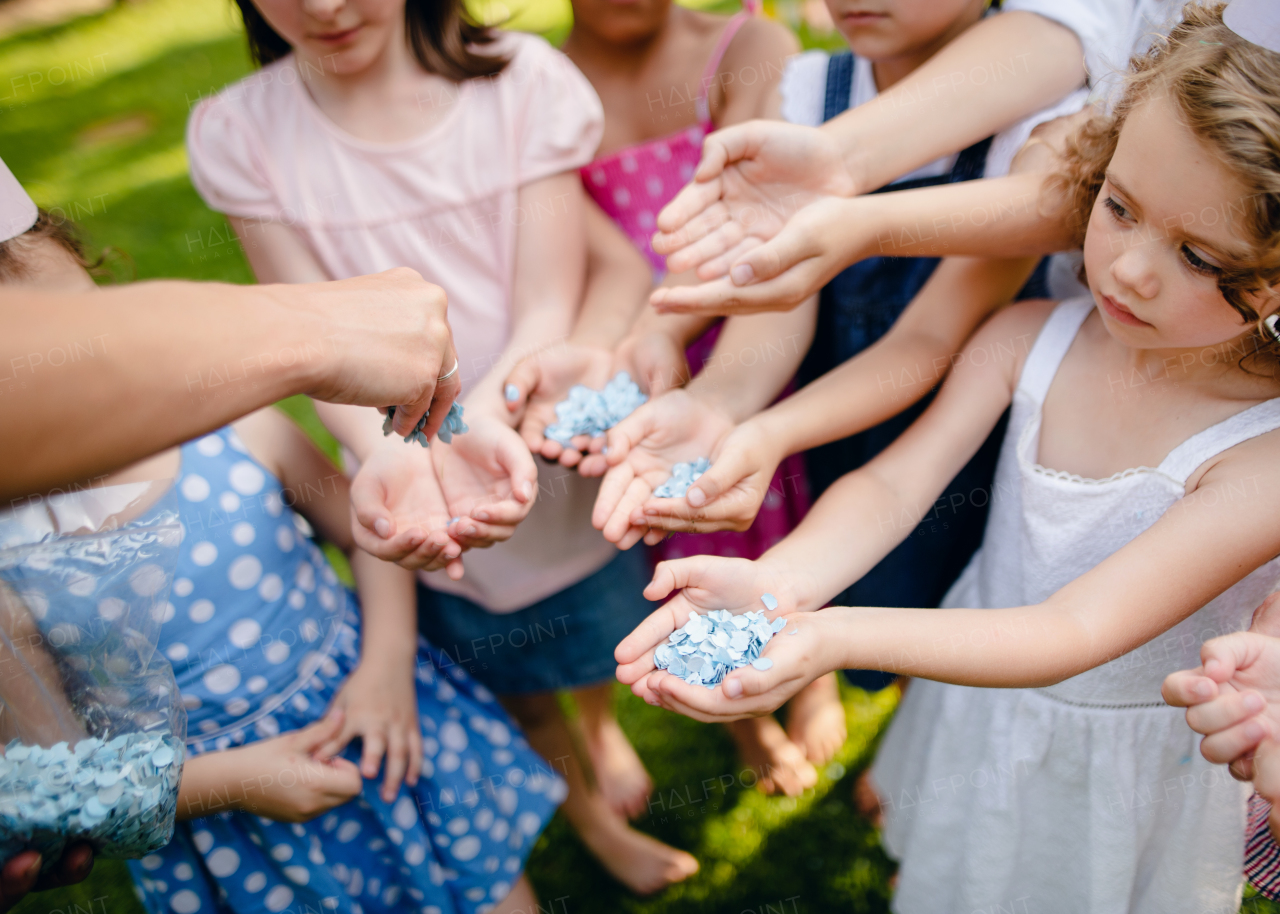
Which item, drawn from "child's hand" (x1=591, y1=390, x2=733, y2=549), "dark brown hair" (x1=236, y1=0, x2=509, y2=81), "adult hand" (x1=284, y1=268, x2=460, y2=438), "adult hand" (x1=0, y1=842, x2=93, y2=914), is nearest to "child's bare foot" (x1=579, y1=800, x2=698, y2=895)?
"child's hand" (x1=591, y1=390, x2=733, y2=549)

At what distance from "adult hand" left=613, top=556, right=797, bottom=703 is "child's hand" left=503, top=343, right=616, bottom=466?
1.62 ft

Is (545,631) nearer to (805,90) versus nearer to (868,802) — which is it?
(868,802)

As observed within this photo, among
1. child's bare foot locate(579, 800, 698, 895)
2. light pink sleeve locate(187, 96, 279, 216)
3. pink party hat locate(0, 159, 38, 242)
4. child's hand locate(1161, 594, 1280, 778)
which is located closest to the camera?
child's hand locate(1161, 594, 1280, 778)

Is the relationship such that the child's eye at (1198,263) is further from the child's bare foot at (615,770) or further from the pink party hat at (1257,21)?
the child's bare foot at (615,770)

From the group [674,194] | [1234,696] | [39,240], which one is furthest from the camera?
[674,194]

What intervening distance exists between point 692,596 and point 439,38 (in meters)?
1.41

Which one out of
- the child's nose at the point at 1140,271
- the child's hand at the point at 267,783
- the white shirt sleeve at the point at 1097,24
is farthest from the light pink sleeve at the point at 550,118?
the child's hand at the point at 267,783

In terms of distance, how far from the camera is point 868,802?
239 cm

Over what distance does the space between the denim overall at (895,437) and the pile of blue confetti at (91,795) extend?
4.62 ft

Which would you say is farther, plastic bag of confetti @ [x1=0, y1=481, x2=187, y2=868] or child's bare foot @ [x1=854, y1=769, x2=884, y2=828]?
child's bare foot @ [x1=854, y1=769, x2=884, y2=828]

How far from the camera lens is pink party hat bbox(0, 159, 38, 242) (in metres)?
1.33

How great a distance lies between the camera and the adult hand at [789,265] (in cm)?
151

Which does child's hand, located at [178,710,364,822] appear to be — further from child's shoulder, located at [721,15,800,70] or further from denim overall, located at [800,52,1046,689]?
child's shoulder, located at [721,15,800,70]

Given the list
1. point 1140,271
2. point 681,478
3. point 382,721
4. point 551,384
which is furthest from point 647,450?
point 1140,271
